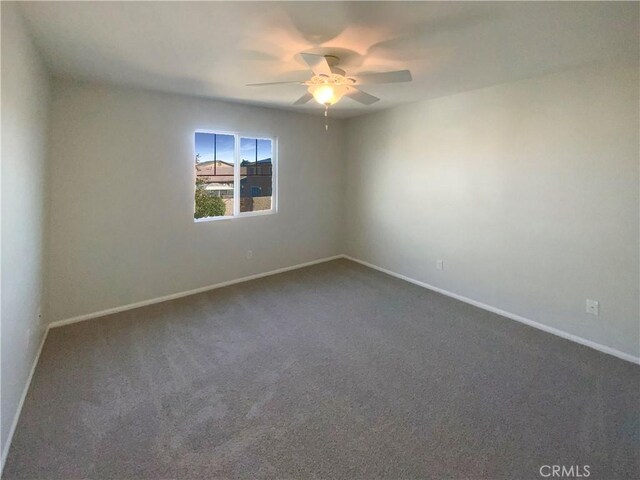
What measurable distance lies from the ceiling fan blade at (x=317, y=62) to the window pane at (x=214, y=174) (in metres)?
2.32

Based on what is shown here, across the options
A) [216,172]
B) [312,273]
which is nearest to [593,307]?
[312,273]

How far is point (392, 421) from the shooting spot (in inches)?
78.4

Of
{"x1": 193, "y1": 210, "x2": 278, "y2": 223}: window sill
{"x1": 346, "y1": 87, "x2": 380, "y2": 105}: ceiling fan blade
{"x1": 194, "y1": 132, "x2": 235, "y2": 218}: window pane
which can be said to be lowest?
{"x1": 193, "y1": 210, "x2": 278, "y2": 223}: window sill

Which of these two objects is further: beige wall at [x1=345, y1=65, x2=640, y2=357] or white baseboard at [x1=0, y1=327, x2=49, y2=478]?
beige wall at [x1=345, y1=65, x2=640, y2=357]

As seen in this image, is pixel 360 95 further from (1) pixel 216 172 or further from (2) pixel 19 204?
(2) pixel 19 204

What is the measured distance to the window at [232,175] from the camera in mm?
4152

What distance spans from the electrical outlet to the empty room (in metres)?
0.05

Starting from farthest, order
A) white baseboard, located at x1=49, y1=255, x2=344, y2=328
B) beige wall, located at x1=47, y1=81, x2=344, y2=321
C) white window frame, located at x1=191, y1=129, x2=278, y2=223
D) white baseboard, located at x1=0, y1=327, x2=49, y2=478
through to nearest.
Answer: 1. white window frame, located at x1=191, y1=129, x2=278, y2=223
2. white baseboard, located at x1=49, y1=255, x2=344, y2=328
3. beige wall, located at x1=47, y1=81, x2=344, y2=321
4. white baseboard, located at x1=0, y1=327, x2=49, y2=478

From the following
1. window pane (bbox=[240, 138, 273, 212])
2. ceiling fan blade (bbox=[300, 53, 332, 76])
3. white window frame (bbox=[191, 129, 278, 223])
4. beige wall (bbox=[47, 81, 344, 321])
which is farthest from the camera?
window pane (bbox=[240, 138, 273, 212])

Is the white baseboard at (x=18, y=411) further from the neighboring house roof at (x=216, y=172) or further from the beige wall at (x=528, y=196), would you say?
the beige wall at (x=528, y=196)

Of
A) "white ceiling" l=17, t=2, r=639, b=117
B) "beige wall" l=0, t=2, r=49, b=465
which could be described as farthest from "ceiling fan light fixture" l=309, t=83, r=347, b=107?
"beige wall" l=0, t=2, r=49, b=465

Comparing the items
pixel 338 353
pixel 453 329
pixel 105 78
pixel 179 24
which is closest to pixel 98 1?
pixel 179 24

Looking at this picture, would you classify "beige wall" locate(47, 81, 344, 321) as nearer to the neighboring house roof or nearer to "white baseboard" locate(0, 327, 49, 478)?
the neighboring house roof

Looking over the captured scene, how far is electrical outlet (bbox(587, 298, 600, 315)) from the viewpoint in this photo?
282 cm
